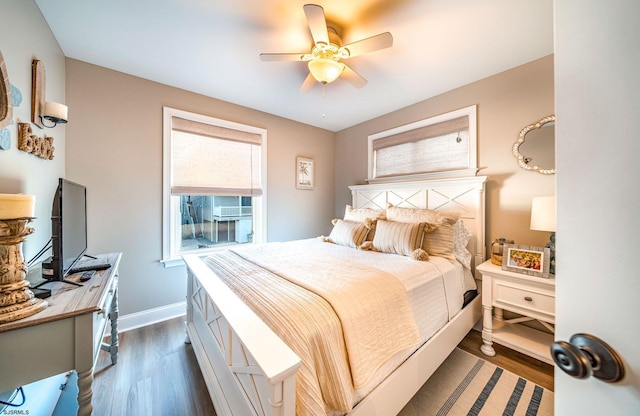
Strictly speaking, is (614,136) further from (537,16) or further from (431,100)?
(431,100)

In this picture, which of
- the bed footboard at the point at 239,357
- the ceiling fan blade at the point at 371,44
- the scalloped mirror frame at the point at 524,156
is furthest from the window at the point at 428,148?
the bed footboard at the point at 239,357

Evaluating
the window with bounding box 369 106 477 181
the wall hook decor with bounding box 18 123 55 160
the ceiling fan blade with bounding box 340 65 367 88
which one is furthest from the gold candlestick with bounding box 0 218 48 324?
the window with bounding box 369 106 477 181

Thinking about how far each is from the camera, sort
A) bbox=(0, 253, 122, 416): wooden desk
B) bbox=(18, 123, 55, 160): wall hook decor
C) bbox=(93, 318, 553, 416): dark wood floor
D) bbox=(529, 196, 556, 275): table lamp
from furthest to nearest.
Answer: bbox=(529, 196, 556, 275): table lamp, bbox=(93, 318, 553, 416): dark wood floor, bbox=(18, 123, 55, 160): wall hook decor, bbox=(0, 253, 122, 416): wooden desk

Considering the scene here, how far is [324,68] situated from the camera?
1.72 metres

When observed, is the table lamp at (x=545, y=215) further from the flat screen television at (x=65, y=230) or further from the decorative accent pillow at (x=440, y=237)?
the flat screen television at (x=65, y=230)

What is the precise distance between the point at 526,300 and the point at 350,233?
1.55 meters

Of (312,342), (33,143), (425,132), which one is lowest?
(312,342)

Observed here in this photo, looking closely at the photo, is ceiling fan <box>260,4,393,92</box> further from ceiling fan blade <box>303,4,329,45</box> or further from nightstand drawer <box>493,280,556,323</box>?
nightstand drawer <box>493,280,556,323</box>

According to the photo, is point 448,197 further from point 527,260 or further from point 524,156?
point 527,260

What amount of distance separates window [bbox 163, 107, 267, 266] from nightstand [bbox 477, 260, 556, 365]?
8.78ft

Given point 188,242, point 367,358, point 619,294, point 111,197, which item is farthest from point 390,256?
point 111,197

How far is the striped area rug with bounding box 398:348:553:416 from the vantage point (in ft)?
4.68

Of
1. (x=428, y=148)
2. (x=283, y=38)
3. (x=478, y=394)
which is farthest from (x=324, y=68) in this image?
(x=478, y=394)

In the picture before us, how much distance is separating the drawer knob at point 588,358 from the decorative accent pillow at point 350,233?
2.03 metres
